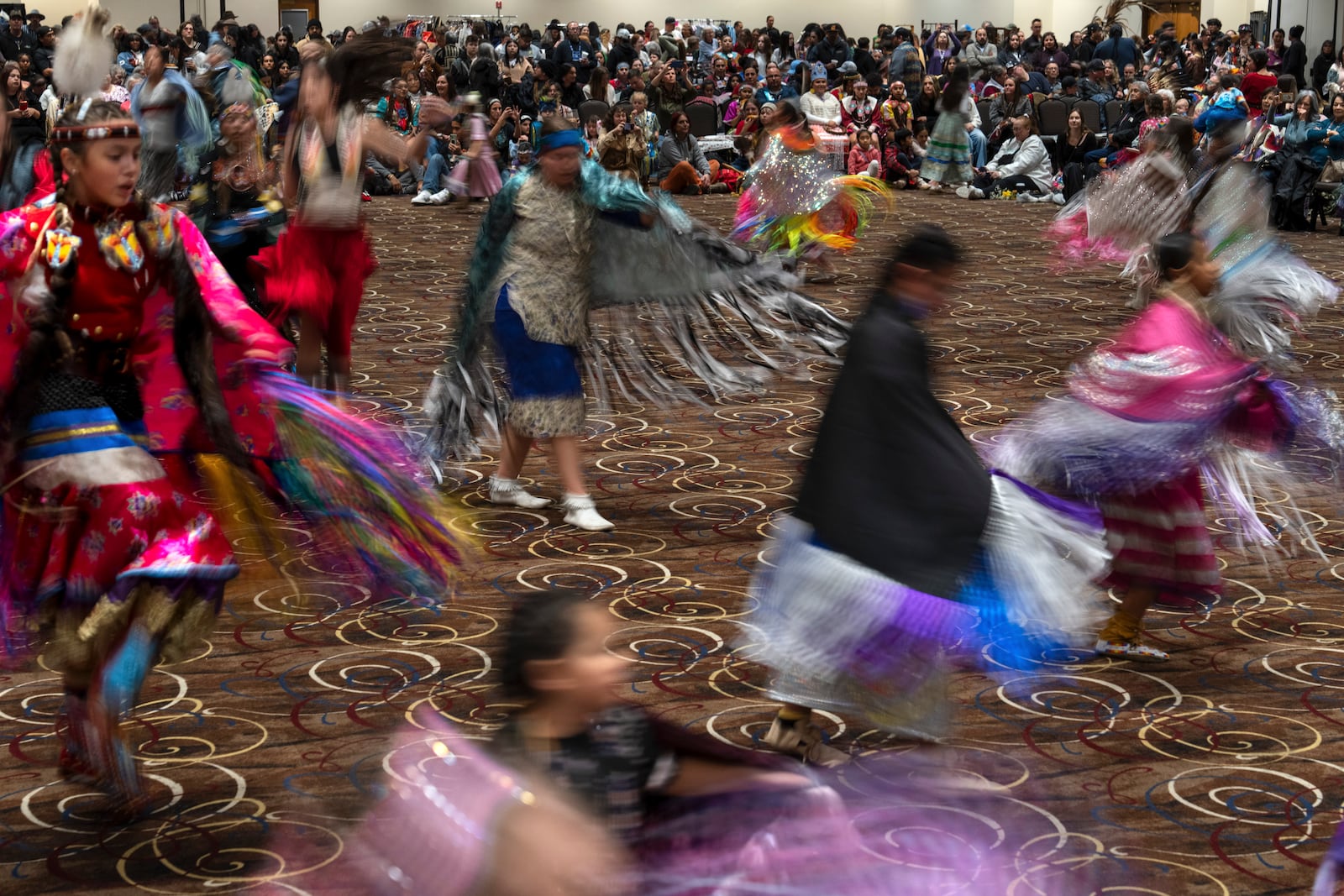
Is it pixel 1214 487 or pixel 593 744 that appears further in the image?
pixel 1214 487

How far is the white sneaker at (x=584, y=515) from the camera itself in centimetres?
508

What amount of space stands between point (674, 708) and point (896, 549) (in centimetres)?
91

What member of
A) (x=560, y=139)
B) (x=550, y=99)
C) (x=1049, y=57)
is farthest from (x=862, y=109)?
(x=560, y=139)

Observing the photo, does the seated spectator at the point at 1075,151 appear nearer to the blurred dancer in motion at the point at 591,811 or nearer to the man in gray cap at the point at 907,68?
the man in gray cap at the point at 907,68

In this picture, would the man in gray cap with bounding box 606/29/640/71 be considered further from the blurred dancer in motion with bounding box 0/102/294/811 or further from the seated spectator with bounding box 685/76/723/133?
the blurred dancer in motion with bounding box 0/102/294/811

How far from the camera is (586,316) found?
16.7 ft

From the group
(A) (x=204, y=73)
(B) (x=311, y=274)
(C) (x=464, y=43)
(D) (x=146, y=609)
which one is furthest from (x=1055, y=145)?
(D) (x=146, y=609)

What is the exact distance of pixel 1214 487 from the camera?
4.09 metres

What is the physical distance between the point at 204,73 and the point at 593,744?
5.90 m

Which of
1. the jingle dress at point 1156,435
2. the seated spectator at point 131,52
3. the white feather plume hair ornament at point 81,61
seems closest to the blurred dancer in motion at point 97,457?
the white feather plume hair ornament at point 81,61

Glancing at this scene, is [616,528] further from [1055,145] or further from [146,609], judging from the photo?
[1055,145]

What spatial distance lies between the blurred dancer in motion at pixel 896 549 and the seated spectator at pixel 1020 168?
12782 mm

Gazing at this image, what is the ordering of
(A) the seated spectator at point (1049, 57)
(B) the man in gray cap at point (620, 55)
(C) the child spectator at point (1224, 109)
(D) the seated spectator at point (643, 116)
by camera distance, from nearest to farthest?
(C) the child spectator at point (1224, 109), (D) the seated spectator at point (643, 116), (B) the man in gray cap at point (620, 55), (A) the seated spectator at point (1049, 57)

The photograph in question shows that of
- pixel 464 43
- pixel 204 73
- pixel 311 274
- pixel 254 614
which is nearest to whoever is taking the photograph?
pixel 254 614
